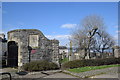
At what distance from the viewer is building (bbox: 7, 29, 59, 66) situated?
15188 millimetres

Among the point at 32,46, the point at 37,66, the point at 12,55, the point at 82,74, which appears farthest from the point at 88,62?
the point at 12,55

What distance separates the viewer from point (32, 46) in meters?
15.8

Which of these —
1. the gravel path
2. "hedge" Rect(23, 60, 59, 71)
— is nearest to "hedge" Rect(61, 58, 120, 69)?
A: "hedge" Rect(23, 60, 59, 71)

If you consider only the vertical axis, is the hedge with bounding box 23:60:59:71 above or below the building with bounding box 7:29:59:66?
below

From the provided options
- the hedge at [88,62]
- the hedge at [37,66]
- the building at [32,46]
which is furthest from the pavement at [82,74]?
the hedge at [88,62]

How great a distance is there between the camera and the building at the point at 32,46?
1519 cm

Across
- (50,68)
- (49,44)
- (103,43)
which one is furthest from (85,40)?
(50,68)

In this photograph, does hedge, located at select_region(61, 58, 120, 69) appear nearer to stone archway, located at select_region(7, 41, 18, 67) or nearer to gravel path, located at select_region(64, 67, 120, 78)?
gravel path, located at select_region(64, 67, 120, 78)

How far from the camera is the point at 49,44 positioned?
16.6 metres

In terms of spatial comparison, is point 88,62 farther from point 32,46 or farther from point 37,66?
point 32,46

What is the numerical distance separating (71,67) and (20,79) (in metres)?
6.32

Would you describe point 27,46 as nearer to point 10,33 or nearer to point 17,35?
point 17,35

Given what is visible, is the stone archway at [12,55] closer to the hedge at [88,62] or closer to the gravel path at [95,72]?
the hedge at [88,62]

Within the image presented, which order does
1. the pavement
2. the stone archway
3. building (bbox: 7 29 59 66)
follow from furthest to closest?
the stone archway < building (bbox: 7 29 59 66) < the pavement
